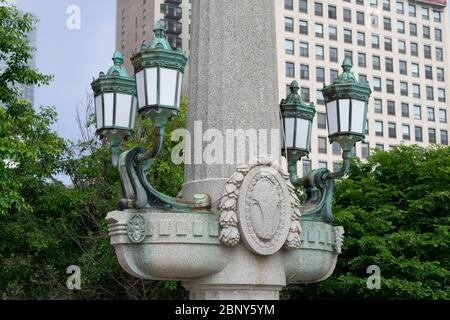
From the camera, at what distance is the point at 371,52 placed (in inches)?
3022

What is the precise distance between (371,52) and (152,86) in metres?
72.8

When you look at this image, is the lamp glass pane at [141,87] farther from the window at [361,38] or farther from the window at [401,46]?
the window at [401,46]

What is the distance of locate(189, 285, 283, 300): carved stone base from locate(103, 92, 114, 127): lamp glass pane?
1921 millimetres

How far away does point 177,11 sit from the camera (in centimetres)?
7375

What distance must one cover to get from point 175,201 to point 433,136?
7477 centimetres

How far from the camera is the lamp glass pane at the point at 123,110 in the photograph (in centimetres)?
734

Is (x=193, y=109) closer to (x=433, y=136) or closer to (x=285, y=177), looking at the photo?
(x=285, y=177)

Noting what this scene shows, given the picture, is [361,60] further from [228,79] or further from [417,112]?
[228,79]

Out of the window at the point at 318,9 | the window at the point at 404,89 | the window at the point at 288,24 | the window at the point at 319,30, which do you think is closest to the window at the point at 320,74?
the window at the point at 319,30

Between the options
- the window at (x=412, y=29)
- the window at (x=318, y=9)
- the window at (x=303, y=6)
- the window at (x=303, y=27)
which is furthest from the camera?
the window at (x=412, y=29)

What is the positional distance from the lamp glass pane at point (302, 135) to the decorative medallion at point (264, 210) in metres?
1.47

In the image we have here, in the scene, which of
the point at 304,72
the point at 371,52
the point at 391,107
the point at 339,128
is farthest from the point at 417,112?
the point at 339,128
